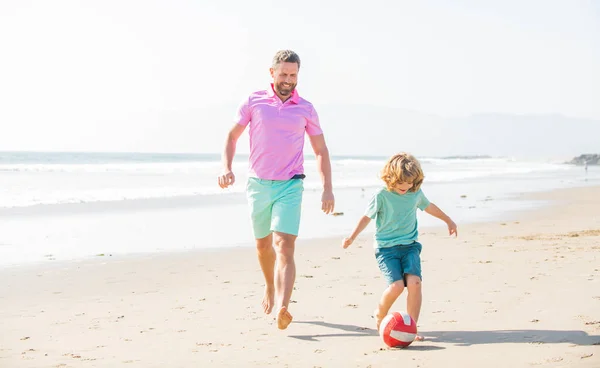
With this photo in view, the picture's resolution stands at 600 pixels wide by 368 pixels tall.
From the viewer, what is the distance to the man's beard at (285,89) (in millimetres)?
5336

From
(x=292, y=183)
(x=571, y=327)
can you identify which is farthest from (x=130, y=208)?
(x=571, y=327)

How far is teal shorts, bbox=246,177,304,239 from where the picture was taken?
535 centimetres

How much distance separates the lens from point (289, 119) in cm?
538

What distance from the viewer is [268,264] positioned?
19.1 ft

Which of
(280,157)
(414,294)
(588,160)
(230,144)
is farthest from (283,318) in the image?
(588,160)

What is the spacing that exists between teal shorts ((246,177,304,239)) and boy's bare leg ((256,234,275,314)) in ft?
0.33

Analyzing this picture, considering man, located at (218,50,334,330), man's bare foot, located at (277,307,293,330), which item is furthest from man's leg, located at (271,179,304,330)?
man's bare foot, located at (277,307,293,330)

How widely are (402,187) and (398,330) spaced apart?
1014 mm

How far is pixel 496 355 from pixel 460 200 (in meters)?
15.0

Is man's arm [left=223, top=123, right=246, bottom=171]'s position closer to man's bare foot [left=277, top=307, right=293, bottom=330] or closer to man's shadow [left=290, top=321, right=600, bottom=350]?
man's bare foot [left=277, top=307, right=293, bottom=330]

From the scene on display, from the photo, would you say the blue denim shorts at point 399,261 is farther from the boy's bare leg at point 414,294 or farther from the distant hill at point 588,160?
the distant hill at point 588,160

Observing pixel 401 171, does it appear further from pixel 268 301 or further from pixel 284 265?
pixel 268 301

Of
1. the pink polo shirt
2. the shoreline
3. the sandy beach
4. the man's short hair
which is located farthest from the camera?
the shoreline

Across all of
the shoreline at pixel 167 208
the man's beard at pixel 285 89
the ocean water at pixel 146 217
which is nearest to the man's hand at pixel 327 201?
the man's beard at pixel 285 89
